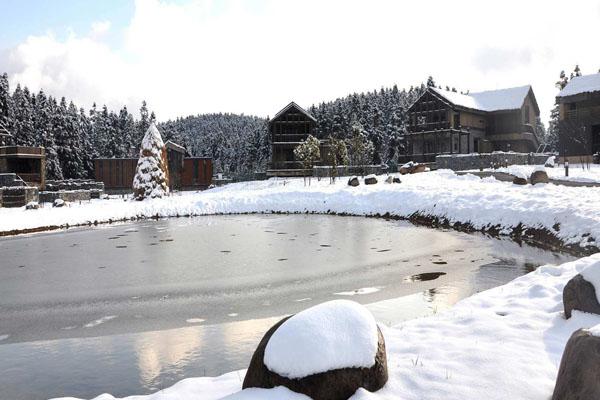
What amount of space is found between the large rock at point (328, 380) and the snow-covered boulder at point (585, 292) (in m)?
3.59

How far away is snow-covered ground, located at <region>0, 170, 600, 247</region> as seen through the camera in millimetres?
17875

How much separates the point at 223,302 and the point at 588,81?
47675 millimetres

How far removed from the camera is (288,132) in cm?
6203

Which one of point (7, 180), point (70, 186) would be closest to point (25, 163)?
point (70, 186)

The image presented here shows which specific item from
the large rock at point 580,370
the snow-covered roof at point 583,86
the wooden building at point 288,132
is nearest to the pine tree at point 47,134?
the wooden building at point 288,132

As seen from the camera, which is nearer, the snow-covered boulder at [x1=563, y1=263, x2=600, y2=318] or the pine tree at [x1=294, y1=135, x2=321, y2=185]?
the snow-covered boulder at [x1=563, y1=263, x2=600, y2=318]

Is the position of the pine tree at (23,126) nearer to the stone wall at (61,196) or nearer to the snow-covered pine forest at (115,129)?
the snow-covered pine forest at (115,129)

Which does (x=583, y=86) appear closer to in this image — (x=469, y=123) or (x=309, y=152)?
(x=469, y=123)

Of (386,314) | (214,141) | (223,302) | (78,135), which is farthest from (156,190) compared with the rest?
(214,141)

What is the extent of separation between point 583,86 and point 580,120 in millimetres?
3481

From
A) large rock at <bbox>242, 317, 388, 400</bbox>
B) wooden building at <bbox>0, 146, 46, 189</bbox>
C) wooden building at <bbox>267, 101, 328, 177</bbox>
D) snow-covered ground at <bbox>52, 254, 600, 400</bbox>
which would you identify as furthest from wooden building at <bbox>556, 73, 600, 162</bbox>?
wooden building at <bbox>0, 146, 46, 189</bbox>

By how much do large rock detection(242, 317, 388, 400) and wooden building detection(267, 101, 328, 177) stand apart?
181 feet

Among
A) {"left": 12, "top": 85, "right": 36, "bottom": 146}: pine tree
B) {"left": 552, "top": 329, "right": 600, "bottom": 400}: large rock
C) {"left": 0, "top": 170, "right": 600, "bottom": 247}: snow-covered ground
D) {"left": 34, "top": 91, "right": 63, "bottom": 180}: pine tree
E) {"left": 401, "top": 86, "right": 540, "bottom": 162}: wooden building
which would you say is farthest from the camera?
{"left": 12, "top": 85, "right": 36, "bottom": 146}: pine tree

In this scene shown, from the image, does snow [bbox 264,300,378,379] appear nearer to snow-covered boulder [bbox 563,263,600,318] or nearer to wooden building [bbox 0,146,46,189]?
snow-covered boulder [bbox 563,263,600,318]
